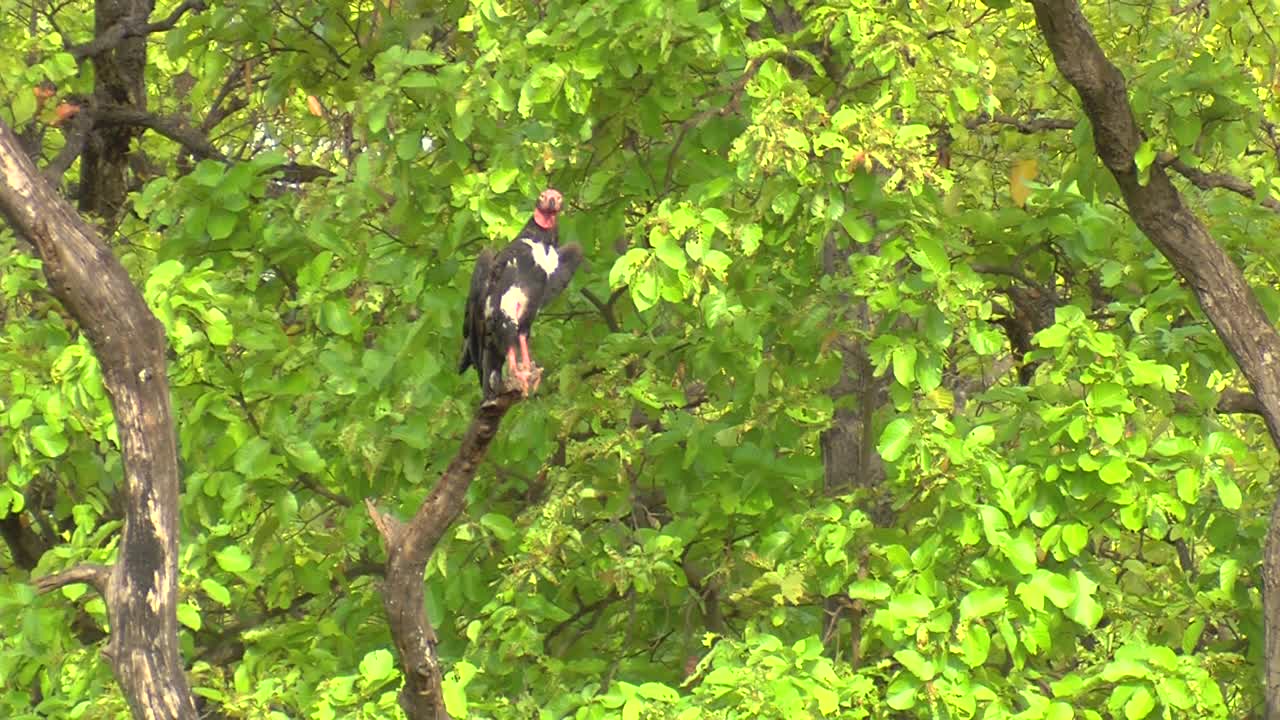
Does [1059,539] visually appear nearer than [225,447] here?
Yes

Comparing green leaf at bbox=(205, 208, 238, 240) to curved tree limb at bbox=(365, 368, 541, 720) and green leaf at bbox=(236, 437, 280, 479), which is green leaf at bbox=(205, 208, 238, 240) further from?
curved tree limb at bbox=(365, 368, 541, 720)

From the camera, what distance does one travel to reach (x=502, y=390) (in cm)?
489

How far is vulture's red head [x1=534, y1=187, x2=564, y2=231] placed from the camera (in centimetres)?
612

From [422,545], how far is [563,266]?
1.47 metres

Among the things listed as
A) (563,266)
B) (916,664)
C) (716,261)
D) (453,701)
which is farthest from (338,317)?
(916,664)

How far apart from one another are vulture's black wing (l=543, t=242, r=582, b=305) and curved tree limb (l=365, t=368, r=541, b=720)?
0.99 m

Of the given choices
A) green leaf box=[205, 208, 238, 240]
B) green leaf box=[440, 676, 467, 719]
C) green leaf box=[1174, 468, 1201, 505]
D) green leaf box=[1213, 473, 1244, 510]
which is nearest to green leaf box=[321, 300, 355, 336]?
green leaf box=[205, 208, 238, 240]

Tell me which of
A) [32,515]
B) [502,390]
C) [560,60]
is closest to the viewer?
[502,390]

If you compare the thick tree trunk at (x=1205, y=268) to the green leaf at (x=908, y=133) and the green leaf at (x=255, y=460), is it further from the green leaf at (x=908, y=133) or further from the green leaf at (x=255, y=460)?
the green leaf at (x=255, y=460)

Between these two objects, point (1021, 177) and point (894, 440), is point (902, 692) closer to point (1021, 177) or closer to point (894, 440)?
point (894, 440)

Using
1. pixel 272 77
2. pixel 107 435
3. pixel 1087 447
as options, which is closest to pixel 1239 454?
pixel 1087 447

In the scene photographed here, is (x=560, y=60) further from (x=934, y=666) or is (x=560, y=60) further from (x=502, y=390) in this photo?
(x=934, y=666)

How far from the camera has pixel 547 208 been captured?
20.2 feet

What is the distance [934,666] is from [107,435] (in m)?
3.29
